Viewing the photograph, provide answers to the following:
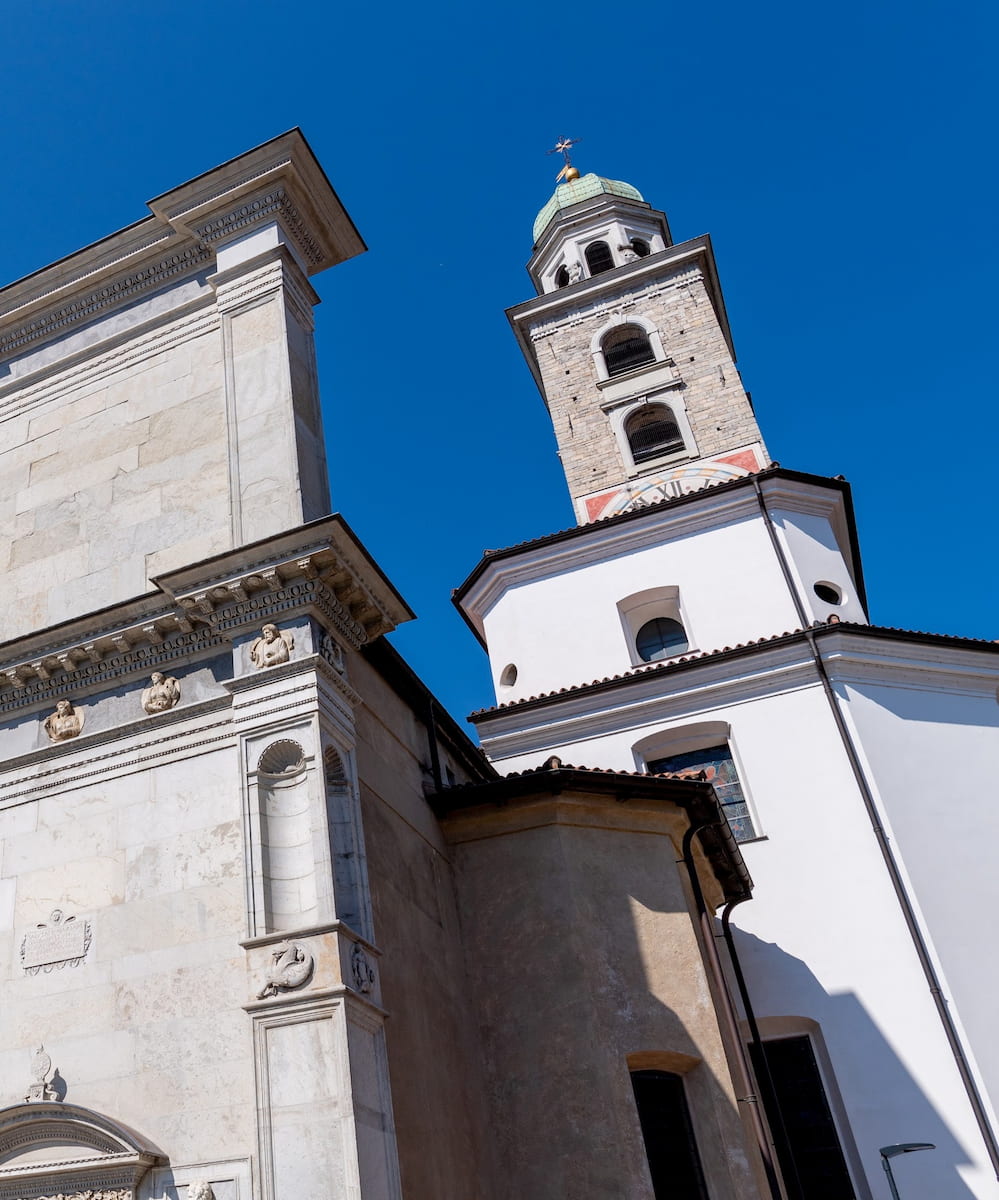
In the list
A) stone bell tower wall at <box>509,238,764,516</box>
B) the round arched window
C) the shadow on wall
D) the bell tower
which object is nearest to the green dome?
the bell tower

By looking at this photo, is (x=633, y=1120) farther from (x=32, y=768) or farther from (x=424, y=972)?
(x=32, y=768)

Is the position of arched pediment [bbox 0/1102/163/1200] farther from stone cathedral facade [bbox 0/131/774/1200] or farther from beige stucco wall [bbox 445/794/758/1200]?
beige stucco wall [bbox 445/794/758/1200]

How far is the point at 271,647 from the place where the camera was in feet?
31.4

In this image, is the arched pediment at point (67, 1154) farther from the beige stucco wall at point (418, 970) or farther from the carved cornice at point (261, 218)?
the carved cornice at point (261, 218)

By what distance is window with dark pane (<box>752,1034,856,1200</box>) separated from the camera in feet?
44.4

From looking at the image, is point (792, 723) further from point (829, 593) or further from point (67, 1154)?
point (67, 1154)

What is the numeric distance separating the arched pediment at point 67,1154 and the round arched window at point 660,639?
13256 millimetres

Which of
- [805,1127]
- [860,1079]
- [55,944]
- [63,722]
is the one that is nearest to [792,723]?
[860,1079]

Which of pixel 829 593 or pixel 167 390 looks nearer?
pixel 167 390

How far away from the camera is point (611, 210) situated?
1206 inches

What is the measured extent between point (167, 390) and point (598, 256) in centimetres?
2075

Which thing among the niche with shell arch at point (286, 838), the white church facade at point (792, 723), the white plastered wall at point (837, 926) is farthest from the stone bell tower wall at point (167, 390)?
the white plastered wall at point (837, 926)

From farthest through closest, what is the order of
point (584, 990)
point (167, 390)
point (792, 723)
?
point (792, 723) → point (167, 390) → point (584, 990)

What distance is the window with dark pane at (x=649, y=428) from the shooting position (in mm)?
24656
